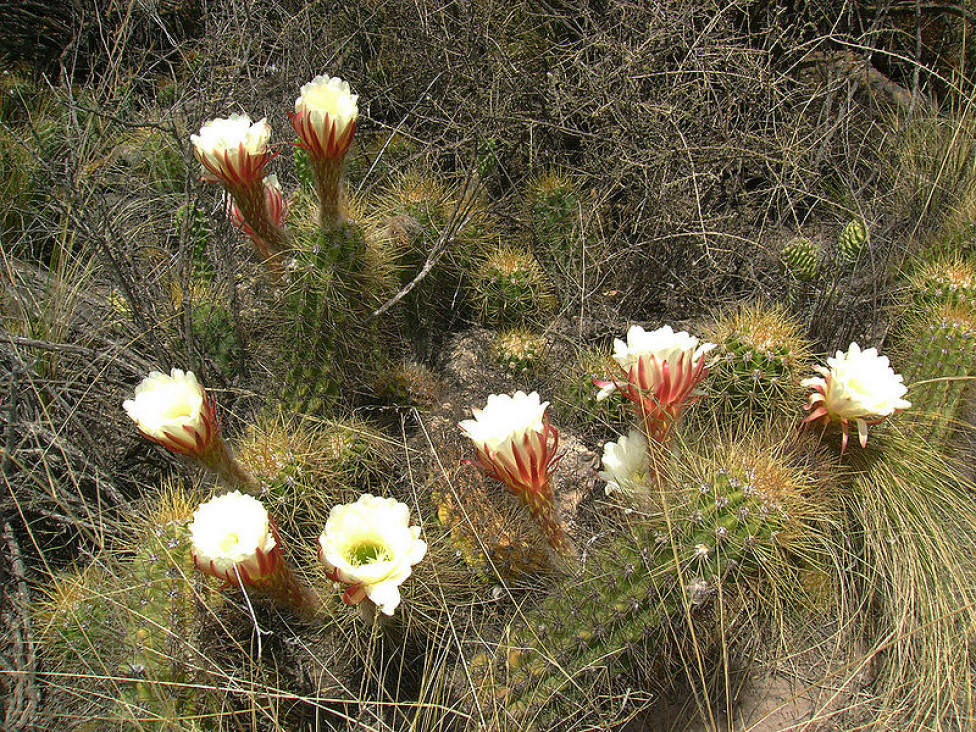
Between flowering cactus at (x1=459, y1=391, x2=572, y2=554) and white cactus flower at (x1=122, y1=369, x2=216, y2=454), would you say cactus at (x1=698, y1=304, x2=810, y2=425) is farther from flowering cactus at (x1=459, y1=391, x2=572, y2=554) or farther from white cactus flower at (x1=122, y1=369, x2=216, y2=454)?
white cactus flower at (x1=122, y1=369, x2=216, y2=454)

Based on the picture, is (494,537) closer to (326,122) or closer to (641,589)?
(641,589)

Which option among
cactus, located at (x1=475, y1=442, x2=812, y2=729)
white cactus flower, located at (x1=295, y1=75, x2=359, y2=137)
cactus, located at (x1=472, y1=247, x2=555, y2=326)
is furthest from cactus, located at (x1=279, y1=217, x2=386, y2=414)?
cactus, located at (x1=475, y1=442, x2=812, y2=729)

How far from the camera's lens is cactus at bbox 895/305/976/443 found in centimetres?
178

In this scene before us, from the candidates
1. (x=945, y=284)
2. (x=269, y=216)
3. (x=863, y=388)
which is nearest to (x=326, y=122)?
(x=269, y=216)

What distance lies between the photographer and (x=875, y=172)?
2.51m

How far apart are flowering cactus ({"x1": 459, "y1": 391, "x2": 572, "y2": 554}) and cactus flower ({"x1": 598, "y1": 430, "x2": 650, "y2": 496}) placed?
Result: 198 millimetres

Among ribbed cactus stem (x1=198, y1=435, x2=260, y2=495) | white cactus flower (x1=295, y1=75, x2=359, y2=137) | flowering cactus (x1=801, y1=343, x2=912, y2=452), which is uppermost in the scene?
white cactus flower (x1=295, y1=75, x2=359, y2=137)

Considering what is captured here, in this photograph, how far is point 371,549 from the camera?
4.37 ft

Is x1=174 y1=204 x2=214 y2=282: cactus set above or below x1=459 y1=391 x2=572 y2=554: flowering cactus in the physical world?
above

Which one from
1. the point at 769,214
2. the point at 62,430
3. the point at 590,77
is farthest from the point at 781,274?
the point at 62,430

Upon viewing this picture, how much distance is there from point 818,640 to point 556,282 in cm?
122

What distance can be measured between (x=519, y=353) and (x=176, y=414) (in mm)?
975

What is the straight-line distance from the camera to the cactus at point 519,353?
2090mm

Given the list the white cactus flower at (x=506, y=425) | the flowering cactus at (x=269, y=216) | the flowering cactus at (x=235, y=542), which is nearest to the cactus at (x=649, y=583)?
the white cactus flower at (x=506, y=425)
